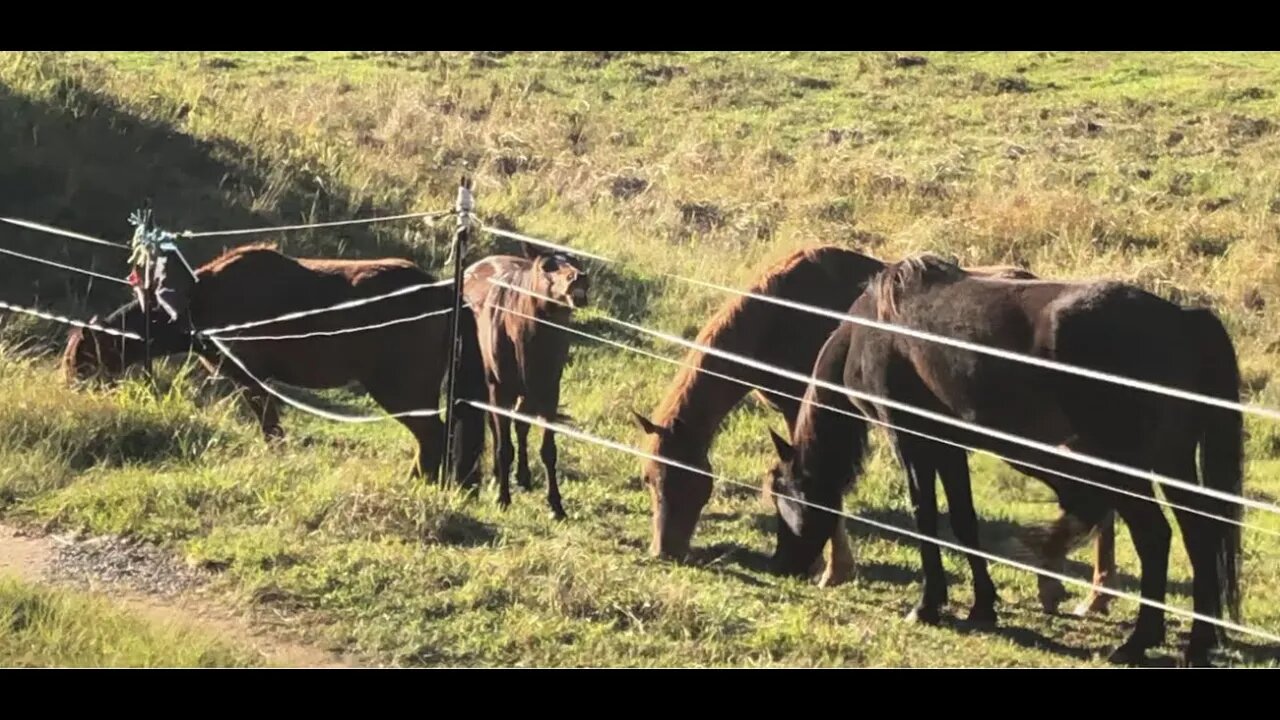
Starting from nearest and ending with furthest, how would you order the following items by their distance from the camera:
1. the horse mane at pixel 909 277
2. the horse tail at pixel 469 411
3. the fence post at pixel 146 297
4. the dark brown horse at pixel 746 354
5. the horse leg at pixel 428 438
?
the horse mane at pixel 909 277 → the dark brown horse at pixel 746 354 → the horse tail at pixel 469 411 → the horse leg at pixel 428 438 → the fence post at pixel 146 297

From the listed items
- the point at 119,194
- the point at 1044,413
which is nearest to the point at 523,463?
the point at 1044,413

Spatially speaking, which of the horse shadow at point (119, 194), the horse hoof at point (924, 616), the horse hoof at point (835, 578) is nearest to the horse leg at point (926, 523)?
the horse hoof at point (924, 616)

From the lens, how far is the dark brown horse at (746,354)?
7176 millimetres

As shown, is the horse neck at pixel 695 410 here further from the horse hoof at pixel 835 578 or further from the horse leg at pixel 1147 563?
the horse leg at pixel 1147 563

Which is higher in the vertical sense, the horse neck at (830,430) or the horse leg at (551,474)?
the horse neck at (830,430)

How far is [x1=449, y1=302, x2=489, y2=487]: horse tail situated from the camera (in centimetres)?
757

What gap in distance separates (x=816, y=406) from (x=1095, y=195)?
381 inches

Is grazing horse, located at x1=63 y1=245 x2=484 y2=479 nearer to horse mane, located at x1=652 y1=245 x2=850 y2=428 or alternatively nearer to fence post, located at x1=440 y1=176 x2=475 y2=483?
fence post, located at x1=440 y1=176 x2=475 y2=483

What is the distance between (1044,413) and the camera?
5.87 meters

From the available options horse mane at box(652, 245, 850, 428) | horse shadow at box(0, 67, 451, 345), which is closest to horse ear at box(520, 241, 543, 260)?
horse mane at box(652, 245, 850, 428)

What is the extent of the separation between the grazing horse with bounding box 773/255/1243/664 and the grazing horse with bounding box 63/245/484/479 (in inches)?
93.1

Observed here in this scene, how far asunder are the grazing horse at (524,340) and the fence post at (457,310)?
21.2 inches

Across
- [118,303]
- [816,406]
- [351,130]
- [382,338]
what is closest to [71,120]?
[118,303]

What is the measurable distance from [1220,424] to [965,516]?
1.20 meters
